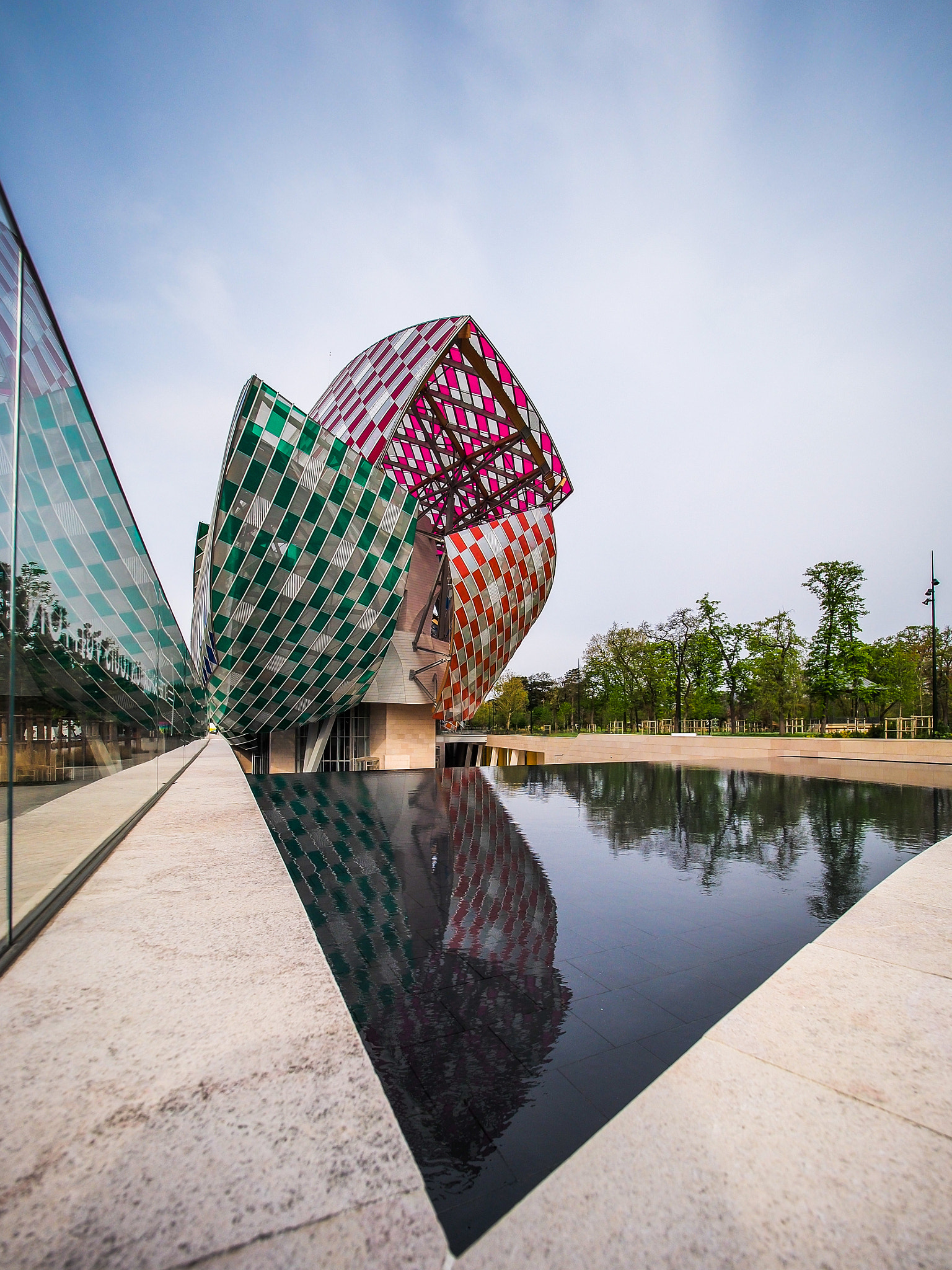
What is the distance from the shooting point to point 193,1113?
5.05 ft

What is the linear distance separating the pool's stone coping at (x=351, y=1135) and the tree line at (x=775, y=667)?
30.1 meters

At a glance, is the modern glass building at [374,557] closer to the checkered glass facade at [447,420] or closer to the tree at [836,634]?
the checkered glass facade at [447,420]

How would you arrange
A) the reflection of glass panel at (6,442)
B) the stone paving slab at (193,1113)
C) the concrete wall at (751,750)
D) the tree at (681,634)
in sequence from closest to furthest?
the stone paving slab at (193,1113) → the reflection of glass panel at (6,442) → the concrete wall at (751,750) → the tree at (681,634)

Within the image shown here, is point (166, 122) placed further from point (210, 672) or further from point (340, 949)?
point (210, 672)

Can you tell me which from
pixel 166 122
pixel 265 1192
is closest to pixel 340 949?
pixel 265 1192

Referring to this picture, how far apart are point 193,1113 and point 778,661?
44.1 metres

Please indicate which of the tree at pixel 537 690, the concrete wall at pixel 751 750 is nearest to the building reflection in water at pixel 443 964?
the concrete wall at pixel 751 750

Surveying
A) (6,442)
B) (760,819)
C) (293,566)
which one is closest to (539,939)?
(6,442)

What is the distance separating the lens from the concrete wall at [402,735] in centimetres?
2848

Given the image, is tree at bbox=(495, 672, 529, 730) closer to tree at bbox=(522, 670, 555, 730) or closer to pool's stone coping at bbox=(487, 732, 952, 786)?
tree at bbox=(522, 670, 555, 730)

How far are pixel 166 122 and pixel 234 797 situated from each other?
9162mm

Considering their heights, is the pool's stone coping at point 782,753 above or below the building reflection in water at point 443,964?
below

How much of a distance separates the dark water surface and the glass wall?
5.27 ft

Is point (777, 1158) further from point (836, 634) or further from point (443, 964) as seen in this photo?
point (836, 634)
